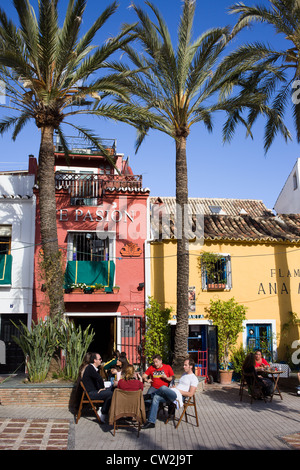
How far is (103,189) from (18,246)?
383 cm

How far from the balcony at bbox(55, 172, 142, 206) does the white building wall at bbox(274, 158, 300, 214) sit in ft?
40.0

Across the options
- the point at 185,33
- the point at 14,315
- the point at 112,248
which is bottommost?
the point at 14,315

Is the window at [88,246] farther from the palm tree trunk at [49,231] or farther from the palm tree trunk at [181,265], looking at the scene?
the palm tree trunk at [49,231]

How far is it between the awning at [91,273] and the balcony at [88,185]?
2.43 meters

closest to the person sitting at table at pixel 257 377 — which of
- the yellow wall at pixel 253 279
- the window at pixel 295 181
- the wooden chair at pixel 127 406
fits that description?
the wooden chair at pixel 127 406

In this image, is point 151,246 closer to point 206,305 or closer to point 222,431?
point 206,305

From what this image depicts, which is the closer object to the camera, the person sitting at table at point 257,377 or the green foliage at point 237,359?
the person sitting at table at point 257,377

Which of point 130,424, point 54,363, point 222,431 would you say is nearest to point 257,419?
point 222,431

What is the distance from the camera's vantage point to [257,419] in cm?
953

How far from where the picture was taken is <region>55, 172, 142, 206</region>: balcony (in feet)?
55.2

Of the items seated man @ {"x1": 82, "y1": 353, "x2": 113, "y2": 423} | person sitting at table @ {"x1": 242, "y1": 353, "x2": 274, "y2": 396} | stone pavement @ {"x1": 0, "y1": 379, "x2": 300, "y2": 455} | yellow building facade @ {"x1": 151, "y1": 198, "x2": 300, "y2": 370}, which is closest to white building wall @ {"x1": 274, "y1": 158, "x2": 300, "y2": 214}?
yellow building facade @ {"x1": 151, "y1": 198, "x2": 300, "y2": 370}

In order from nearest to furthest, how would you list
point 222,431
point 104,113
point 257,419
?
point 222,431
point 257,419
point 104,113

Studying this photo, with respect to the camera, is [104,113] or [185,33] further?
[185,33]

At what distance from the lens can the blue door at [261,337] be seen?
16.0m
